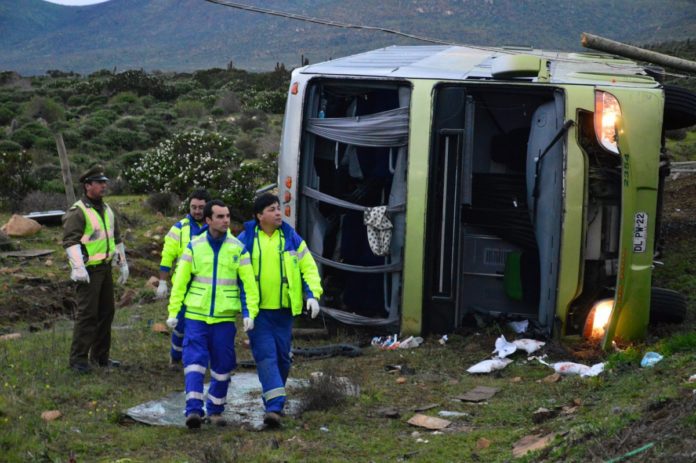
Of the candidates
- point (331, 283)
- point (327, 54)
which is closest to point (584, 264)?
point (331, 283)

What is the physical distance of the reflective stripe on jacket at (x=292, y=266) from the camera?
702 cm

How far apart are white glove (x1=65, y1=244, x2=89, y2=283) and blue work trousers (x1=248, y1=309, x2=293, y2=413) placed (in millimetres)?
1733

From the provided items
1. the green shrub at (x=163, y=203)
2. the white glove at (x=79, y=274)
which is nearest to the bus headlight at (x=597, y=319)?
the white glove at (x=79, y=274)

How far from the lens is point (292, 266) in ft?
23.2

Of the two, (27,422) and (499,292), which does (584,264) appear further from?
(27,422)

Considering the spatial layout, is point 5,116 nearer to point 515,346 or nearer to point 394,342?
point 394,342

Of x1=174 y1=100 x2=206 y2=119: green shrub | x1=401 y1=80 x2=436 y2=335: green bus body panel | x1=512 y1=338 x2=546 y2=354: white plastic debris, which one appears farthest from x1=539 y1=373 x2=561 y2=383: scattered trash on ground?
x1=174 y1=100 x2=206 y2=119: green shrub

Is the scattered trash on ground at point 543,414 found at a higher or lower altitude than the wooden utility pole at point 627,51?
lower

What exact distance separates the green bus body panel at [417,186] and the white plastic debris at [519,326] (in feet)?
2.72

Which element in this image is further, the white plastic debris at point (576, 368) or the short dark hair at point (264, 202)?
the white plastic debris at point (576, 368)

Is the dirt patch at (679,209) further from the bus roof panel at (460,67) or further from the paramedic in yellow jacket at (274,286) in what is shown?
the paramedic in yellow jacket at (274,286)

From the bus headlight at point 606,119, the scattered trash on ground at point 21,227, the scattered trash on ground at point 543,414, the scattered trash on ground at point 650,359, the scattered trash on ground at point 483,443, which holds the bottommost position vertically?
the scattered trash on ground at point 21,227

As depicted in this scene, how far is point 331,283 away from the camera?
985 centimetres

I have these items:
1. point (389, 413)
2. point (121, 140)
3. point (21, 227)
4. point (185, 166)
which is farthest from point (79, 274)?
point (121, 140)
